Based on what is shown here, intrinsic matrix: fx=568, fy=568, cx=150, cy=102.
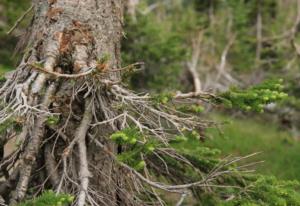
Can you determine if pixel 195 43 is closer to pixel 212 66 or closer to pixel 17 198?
pixel 212 66

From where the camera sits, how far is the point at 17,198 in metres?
3.11

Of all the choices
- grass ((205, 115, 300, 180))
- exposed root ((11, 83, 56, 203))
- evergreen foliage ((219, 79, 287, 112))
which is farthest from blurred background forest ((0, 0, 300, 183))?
exposed root ((11, 83, 56, 203))

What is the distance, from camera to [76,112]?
11.9 feet

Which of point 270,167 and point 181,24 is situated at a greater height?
point 181,24

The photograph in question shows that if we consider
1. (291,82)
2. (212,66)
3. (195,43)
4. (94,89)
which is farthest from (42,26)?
(212,66)

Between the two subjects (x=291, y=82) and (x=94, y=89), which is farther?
(x=291, y=82)

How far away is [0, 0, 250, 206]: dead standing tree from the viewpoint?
10.9 feet

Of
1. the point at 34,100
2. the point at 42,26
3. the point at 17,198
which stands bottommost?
the point at 17,198

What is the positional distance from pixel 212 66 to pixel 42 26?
315 inches

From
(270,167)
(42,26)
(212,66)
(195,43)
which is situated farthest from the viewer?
(212,66)

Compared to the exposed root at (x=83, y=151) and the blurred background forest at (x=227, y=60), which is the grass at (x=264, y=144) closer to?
the blurred background forest at (x=227, y=60)

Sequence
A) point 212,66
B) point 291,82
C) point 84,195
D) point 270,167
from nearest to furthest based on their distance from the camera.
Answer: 1. point 84,195
2. point 270,167
3. point 291,82
4. point 212,66

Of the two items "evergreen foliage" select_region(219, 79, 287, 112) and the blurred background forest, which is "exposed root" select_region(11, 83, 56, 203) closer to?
"evergreen foliage" select_region(219, 79, 287, 112)

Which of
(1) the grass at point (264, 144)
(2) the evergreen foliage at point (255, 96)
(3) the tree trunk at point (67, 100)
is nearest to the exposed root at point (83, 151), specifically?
(3) the tree trunk at point (67, 100)
